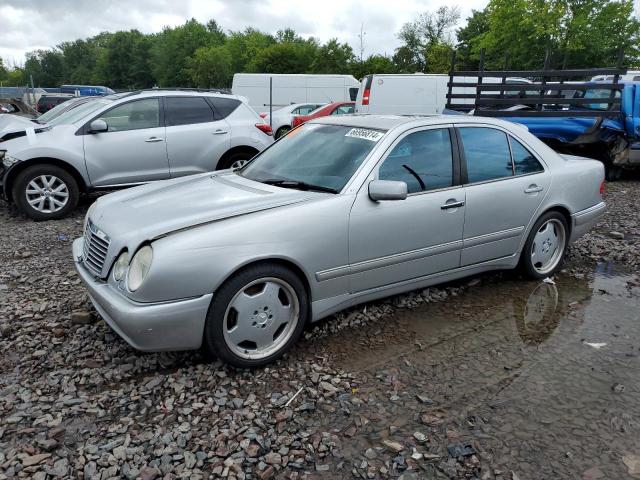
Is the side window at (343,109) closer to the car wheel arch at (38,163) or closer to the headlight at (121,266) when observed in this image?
the car wheel arch at (38,163)

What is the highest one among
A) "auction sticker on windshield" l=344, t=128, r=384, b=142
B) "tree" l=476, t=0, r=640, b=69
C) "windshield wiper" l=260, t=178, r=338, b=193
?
"tree" l=476, t=0, r=640, b=69

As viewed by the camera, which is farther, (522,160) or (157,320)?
(522,160)

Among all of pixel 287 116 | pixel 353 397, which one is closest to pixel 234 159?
pixel 353 397

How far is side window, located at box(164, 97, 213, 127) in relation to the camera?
304 inches

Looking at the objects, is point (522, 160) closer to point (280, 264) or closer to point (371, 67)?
point (280, 264)

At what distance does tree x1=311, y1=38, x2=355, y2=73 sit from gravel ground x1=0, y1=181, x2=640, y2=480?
4530 centimetres

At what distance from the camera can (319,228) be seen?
3342 mm

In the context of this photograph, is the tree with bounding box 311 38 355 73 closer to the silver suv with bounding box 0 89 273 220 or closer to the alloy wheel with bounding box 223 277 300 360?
the silver suv with bounding box 0 89 273 220

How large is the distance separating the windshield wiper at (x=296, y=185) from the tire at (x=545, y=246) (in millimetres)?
2077

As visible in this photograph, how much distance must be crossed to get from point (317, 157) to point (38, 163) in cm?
479

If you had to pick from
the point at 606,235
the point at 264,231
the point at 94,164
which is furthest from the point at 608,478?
the point at 94,164

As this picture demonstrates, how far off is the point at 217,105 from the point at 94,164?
2048 mm

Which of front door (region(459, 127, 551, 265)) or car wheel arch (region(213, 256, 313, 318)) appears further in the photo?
front door (region(459, 127, 551, 265))

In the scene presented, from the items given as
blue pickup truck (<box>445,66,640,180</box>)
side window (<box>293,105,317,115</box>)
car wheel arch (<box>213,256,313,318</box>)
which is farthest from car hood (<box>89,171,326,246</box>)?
side window (<box>293,105,317,115</box>)
